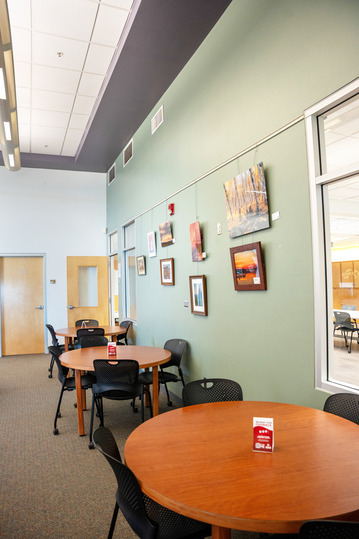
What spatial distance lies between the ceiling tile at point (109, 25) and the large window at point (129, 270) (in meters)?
3.17

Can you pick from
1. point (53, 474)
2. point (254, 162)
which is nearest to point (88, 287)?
point (53, 474)

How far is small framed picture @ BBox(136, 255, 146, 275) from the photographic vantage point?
20.3 feet

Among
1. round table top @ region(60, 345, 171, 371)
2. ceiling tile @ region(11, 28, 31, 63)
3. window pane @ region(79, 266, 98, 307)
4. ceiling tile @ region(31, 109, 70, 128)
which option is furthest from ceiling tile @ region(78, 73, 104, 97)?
window pane @ region(79, 266, 98, 307)

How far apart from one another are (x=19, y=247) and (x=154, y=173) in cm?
448

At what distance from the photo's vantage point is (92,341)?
16.2 feet

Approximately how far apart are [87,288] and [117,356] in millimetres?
5063

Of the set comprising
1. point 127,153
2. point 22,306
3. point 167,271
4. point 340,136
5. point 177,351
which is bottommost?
point 177,351

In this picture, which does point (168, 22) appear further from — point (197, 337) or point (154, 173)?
point (197, 337)

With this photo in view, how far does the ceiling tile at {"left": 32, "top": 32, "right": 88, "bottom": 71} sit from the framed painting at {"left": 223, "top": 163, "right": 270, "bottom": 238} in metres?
2.74

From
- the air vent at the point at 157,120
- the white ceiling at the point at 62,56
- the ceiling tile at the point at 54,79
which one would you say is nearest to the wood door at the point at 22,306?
the white ceiling at the point at 62,56

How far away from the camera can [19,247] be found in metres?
8.47

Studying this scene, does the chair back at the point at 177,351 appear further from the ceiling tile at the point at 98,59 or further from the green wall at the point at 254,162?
the ceiling tile at the point at 98,59

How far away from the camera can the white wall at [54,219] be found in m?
8.44

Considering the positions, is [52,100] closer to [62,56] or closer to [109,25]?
[62,56]
